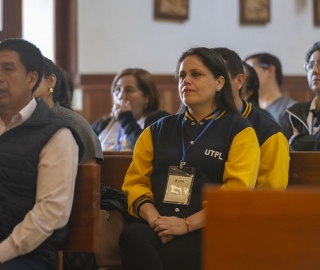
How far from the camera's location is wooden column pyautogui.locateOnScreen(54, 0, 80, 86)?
5.54m

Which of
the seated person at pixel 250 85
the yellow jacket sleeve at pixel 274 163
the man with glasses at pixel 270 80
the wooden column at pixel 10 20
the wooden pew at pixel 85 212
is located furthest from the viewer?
the man with glasses at pixel 270 80

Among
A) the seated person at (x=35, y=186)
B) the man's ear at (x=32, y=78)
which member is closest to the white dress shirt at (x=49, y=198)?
the seated person at (x=35, y=186)

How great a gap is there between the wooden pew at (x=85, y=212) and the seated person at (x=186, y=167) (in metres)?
0.16

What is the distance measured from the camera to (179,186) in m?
2.58

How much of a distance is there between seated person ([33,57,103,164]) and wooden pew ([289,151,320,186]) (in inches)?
32.7

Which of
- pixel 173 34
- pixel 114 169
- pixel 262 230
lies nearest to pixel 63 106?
pixel 114 169

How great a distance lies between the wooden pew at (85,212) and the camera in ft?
7.84

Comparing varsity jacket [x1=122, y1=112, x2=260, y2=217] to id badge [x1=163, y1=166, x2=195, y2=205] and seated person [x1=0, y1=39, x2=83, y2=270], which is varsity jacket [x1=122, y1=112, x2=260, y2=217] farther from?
seated person [x1=0, y1=39, x2=83, y2=270]

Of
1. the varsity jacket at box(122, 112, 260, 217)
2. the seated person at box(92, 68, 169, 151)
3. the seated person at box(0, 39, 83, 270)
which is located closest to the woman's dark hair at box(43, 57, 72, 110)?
the varsity jacket at box(122, 112, 260, 217)

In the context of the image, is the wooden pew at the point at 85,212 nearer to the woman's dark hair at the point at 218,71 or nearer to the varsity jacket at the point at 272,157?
the woman's dark hair at the point at 218,71

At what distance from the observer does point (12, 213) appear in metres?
2.27

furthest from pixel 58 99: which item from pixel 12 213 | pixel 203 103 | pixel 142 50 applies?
pixel 142 50

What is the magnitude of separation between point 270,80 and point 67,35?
5.68 feet

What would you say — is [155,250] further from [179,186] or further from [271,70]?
[271,70]
